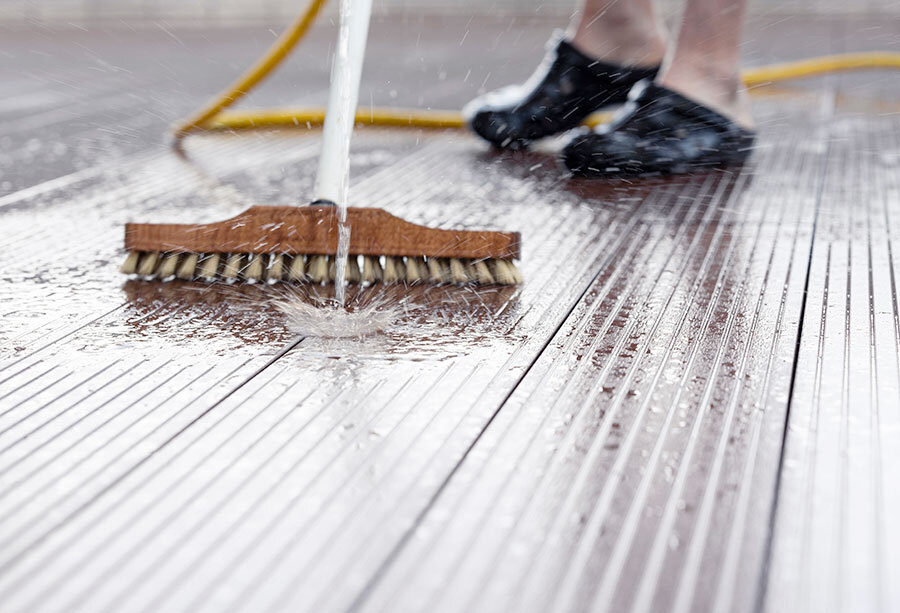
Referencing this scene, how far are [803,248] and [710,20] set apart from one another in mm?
554

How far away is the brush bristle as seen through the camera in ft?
3.19

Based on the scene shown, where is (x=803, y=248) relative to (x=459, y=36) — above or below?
below

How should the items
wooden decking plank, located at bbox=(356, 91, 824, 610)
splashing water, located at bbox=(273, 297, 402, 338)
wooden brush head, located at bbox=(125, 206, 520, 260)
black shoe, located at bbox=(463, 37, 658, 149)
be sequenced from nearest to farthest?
wooden decking plank, located at bbox=(356, 91, 824, 610) → splashing water, located at bbox=(273, 297, 402, 338) → wooden brush head, located at bbox=(125, 206, 520, 260) → black shoe, located at bbox=(463, 37, 658, 149)

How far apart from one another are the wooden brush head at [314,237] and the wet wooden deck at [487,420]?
0.04 metres

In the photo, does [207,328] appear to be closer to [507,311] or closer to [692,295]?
[507,311]

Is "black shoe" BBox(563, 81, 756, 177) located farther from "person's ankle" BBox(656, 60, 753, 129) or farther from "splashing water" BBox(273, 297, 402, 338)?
"splashing water" BBox(273, 297, 402, 338)

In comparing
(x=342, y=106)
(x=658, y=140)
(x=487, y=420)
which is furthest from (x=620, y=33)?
(x=487, y=420)

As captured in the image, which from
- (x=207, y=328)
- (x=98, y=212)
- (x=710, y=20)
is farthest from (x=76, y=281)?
(x=710, y=20)

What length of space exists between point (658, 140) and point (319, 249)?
2.17ft

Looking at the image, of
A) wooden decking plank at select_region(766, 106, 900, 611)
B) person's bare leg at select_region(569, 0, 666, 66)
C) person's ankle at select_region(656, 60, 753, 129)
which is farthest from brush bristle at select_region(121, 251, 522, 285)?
person's bare leg at select_region(569, 0, 666, 66)

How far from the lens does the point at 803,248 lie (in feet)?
3.58

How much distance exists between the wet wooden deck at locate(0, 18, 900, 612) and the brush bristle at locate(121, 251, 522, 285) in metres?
0.02

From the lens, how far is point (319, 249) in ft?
3.20

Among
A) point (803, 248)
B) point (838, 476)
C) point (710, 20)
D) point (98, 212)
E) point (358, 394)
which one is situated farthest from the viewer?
point (710, 20)
